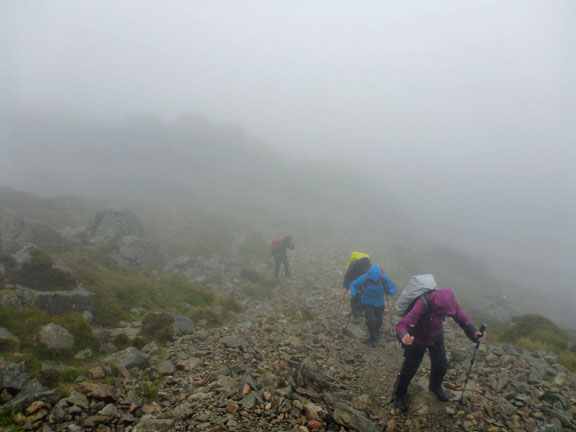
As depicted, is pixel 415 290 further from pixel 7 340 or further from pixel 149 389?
pixel 7 340

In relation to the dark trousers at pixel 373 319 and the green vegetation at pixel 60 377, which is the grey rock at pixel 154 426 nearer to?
the green vegetation at pixel 60 377

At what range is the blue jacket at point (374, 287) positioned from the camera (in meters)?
9.77

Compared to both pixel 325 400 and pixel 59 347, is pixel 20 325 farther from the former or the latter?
pixel 325 400

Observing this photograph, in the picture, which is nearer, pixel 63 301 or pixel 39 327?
pixel 39 327

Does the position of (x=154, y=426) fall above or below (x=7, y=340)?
above

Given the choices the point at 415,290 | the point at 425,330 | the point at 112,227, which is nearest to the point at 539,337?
the point at 425,330

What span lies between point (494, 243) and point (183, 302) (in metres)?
111

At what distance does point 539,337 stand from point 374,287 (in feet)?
24.6

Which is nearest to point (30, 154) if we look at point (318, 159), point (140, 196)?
point (140, 196)

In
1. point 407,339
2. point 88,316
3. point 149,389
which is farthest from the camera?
point 88,316

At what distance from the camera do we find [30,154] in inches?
3888

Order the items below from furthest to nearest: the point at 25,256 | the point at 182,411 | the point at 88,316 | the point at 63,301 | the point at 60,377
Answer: the point at 25,256
the point at 63,301
the point at 88,316
the point at 60,377
the point at 182,411

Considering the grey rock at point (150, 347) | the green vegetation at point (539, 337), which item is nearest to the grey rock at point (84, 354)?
the grey rock at point (150, 347)

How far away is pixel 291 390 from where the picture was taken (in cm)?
579
